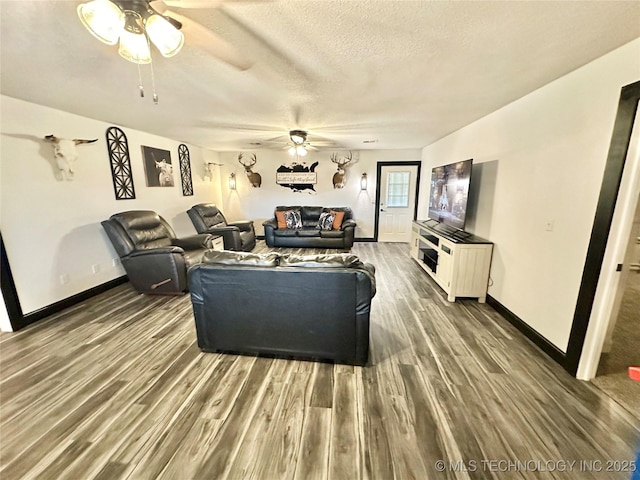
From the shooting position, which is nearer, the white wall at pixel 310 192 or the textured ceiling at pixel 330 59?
the textured ceiling at pixel 330 59

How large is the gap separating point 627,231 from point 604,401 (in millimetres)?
1185

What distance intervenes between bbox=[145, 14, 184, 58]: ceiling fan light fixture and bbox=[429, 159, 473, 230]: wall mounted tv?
3296mm

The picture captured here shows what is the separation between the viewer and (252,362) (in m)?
2.21

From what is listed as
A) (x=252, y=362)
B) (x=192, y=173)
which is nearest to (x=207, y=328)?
(x=252, y=362)

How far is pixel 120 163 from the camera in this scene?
153 inches

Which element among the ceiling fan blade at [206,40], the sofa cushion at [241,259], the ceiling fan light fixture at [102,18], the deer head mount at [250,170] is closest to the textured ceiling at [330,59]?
the ceiling fan blade at [206,40]

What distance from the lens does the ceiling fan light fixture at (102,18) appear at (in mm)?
1102

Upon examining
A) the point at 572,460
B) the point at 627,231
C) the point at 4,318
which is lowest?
the point at 572,460

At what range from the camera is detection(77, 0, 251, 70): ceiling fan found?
3.69ft

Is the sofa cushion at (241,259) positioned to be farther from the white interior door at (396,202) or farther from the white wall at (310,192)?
the white interior door at (396,202)

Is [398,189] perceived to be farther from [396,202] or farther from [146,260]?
[146,260]

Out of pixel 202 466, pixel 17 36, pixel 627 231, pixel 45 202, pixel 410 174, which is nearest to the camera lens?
pixel 202 466

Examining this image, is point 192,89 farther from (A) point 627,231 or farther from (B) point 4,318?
(A) point 627,231

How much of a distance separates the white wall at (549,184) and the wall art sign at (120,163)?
5.22 m
